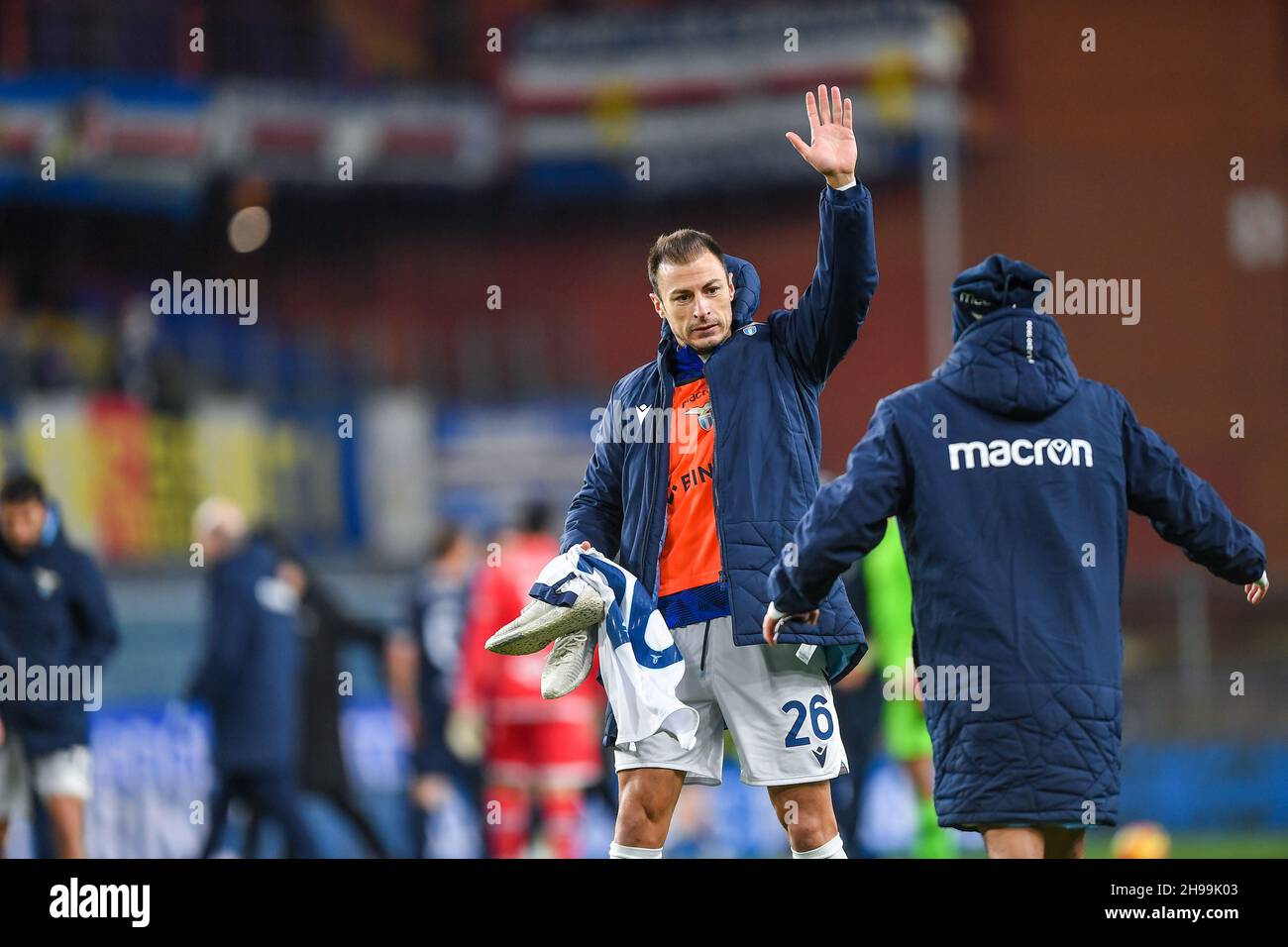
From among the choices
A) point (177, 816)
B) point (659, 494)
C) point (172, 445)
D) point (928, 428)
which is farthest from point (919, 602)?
point (172, 445)

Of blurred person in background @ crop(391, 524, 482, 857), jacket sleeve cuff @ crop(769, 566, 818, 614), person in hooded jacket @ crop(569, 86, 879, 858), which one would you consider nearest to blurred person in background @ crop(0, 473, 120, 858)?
blurred person in background @ crop(391, 524, 482, 857)

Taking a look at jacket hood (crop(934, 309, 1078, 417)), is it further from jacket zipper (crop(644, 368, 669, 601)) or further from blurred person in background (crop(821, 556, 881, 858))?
blurred person in background (crop(821, 556, 881, 858))

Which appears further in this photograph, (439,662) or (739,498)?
(439,662)

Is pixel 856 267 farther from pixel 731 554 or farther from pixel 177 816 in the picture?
pixel 177 816

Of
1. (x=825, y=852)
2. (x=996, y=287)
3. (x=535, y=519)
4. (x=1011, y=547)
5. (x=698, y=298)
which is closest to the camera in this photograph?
(x=1011, y=547)

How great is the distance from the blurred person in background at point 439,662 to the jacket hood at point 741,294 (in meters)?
4.82

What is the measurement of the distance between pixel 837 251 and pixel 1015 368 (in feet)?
2.06

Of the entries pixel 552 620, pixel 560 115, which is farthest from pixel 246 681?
pixel 560 115

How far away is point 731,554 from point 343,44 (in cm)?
1639

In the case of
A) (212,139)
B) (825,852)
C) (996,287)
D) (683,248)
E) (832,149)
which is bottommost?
(825,852)

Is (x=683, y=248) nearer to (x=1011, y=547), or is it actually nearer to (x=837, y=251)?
(x=837, y=251)

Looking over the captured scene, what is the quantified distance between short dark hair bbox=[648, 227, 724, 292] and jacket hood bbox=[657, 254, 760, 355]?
0.09 m

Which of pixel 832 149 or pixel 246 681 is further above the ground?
pixel 832 149

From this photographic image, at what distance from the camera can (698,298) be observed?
469 cm
